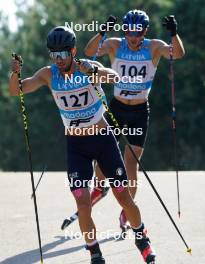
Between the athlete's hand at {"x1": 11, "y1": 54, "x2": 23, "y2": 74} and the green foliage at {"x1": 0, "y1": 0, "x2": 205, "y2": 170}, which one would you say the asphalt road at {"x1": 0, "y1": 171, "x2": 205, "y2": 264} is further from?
the green foliage at {"x1": 0, "y1": 0, "x2": 205, "y2": 170}

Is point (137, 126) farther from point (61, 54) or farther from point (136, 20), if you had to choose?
point (61, 54)

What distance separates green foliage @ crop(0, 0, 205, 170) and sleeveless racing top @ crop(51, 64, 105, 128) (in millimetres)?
29215

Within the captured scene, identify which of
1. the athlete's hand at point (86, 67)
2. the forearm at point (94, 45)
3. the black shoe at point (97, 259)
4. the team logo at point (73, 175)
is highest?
the athlete's hand at point (86, 67)

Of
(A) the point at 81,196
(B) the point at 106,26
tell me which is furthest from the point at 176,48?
(A) the point at 81,196

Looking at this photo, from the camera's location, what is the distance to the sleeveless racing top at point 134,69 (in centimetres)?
915

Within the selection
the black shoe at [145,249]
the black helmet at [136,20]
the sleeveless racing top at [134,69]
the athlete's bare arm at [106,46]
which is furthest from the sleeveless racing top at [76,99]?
the athlete's bare arm at [106,46]

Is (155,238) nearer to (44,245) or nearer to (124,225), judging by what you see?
(124,225)

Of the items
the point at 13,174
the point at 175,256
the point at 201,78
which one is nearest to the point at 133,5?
the point at 201,78

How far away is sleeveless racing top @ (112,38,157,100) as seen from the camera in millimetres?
9148

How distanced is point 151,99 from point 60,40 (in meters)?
32.4

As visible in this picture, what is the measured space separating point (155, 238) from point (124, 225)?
1.42 feet

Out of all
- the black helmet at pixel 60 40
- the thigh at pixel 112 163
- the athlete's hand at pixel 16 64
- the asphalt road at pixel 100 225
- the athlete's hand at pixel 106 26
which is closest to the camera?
the black helmet at pixel 60 40

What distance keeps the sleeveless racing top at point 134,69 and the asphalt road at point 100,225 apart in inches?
64.4

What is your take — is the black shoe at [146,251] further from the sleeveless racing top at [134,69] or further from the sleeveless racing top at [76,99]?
the sleeveless racing top at [134,69]
